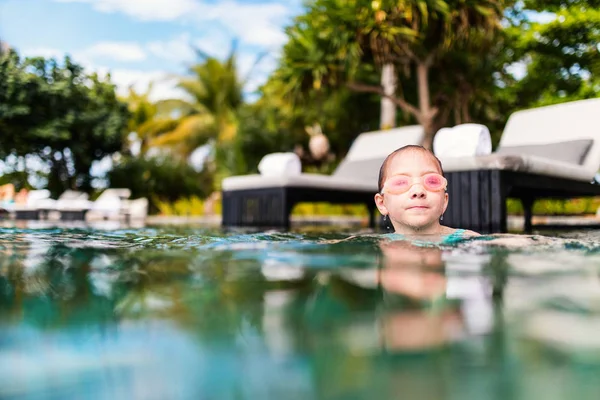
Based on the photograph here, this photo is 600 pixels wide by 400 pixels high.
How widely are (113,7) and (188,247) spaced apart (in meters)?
82.6

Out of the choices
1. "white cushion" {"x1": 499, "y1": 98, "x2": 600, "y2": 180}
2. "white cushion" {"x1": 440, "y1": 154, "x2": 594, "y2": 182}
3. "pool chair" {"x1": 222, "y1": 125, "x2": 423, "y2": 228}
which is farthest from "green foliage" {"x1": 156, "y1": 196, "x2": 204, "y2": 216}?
"white cushion" {"x1": 440, "y1": 154, "x2": 594, "y2": 182}

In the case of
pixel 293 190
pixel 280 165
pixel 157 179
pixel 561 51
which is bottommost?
pixel 293 190

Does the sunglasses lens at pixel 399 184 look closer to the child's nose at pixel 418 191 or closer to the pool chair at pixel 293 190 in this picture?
the child's nose at pixel 418 191

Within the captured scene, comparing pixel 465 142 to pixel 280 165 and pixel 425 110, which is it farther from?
pixel 425 110

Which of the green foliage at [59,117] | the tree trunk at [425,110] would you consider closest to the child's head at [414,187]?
the tree trunk at [425,110]

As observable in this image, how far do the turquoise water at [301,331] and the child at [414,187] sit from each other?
89 cm

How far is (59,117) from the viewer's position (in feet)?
45.7

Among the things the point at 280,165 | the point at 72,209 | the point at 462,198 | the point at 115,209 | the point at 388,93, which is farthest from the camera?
the point at 115,209

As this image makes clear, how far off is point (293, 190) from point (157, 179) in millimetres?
12865

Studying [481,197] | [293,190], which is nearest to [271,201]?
[293,190]

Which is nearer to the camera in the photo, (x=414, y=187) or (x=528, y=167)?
(x=414, y=187)

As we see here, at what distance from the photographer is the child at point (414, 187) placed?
2.35 meters

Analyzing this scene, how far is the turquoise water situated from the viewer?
692mm

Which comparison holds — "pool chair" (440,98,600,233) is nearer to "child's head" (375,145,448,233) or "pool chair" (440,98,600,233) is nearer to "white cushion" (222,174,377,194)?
"white cushion" (222,174,377,194)
